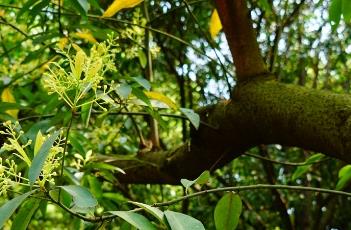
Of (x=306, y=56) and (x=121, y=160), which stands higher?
(x=306, y=56)

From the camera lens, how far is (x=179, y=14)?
7.06 feet

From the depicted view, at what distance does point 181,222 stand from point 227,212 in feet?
0.83

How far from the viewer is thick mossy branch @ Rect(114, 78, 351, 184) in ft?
2.85

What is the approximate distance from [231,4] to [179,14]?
1100mm

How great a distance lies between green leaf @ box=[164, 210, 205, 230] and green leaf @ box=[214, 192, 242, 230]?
9.2 inches

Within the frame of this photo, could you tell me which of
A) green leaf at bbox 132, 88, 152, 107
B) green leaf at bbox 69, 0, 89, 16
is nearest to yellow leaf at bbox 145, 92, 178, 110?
green leaf at bbox 132, 88, 152, 107

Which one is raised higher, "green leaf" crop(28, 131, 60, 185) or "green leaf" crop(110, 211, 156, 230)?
"green leaf" crop(28, 131, 60, 185)

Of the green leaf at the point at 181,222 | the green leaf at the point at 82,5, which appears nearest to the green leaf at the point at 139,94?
the green leaf at the point at 82,5

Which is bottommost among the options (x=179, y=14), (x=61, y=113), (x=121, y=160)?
(x=121, y=160)

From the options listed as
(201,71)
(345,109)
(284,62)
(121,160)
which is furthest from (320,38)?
(345,109)

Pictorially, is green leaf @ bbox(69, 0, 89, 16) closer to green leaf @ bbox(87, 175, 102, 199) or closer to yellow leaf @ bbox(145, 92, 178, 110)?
yellow leaf @ bbox(145, 92, 178, 110)

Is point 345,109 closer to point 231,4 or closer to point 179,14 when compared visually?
point 231,4

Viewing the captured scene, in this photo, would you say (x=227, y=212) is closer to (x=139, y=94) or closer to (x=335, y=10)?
(x=139, y=94)

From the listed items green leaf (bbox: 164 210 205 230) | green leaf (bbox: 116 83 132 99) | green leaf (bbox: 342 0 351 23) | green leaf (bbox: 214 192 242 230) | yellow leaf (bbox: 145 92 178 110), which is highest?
green leaf (bbox: 342 0 351 23)
